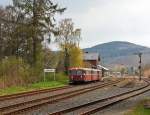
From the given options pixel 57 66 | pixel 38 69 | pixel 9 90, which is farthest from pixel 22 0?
pixel 57 66

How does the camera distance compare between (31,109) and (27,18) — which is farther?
(27,18)

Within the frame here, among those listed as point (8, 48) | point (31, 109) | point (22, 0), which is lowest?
point (31, 109)

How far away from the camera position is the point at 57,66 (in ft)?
363

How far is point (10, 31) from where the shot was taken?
73688mm

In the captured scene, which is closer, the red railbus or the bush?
the bush

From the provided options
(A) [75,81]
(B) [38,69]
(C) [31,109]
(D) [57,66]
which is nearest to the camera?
(C) [31,109]

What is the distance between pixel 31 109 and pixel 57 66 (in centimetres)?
8704

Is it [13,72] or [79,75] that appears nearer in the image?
[13,72]

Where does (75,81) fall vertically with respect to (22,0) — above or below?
below

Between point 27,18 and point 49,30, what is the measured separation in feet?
11.8

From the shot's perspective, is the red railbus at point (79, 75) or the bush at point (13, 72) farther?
the red railbus at point (79, 75)

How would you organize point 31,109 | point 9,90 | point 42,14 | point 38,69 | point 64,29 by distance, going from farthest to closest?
point 64,29, point 42,14, point 38,69, point 9,90, point 31,109

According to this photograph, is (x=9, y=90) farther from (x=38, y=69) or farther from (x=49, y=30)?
(x=49, y=30)

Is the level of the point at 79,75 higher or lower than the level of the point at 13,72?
lower
